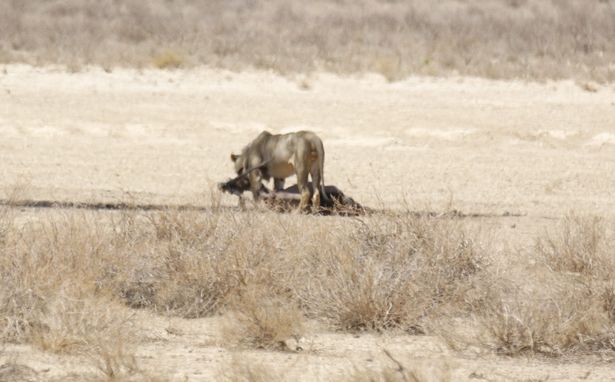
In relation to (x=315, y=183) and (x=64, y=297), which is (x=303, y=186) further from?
(x=64, y=297)

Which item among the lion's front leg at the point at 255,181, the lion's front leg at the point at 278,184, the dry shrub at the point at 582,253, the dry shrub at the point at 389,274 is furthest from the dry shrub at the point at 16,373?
the lion's front leg at the point at 278,184

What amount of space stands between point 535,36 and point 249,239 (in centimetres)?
2391

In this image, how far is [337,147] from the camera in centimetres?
2238

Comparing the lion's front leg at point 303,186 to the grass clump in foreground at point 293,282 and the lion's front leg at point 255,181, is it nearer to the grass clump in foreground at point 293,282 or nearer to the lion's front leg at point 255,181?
the lion's front leg at point 255,181

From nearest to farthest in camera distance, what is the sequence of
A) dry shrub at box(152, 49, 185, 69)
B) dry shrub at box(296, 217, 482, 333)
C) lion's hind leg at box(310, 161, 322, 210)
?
dry shrub at box(296, 217, 482, 333) → lion's hind leg at box(310, 161, 322, 210) → dry shrub at box(152, 49, 185, 69)

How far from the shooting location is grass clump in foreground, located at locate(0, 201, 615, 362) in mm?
8820

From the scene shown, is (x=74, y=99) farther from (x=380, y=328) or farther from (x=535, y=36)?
(x=380, y=328)

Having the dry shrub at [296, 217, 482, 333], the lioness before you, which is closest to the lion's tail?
the lioness

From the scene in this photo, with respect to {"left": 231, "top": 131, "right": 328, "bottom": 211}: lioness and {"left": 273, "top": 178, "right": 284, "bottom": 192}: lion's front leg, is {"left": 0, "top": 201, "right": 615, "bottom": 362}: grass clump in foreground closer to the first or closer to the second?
{"left": 231, "top": 131, "right": 328, "bottom": 211}: lioness

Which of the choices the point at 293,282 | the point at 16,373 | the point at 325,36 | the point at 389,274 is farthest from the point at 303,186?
the point at 325,36

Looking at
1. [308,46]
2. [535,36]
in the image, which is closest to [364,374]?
[308,46]

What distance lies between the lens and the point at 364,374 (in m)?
7.44

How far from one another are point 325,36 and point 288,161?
62.1 ft

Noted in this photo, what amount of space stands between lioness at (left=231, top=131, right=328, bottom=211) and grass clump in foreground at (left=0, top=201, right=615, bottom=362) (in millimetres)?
3063
